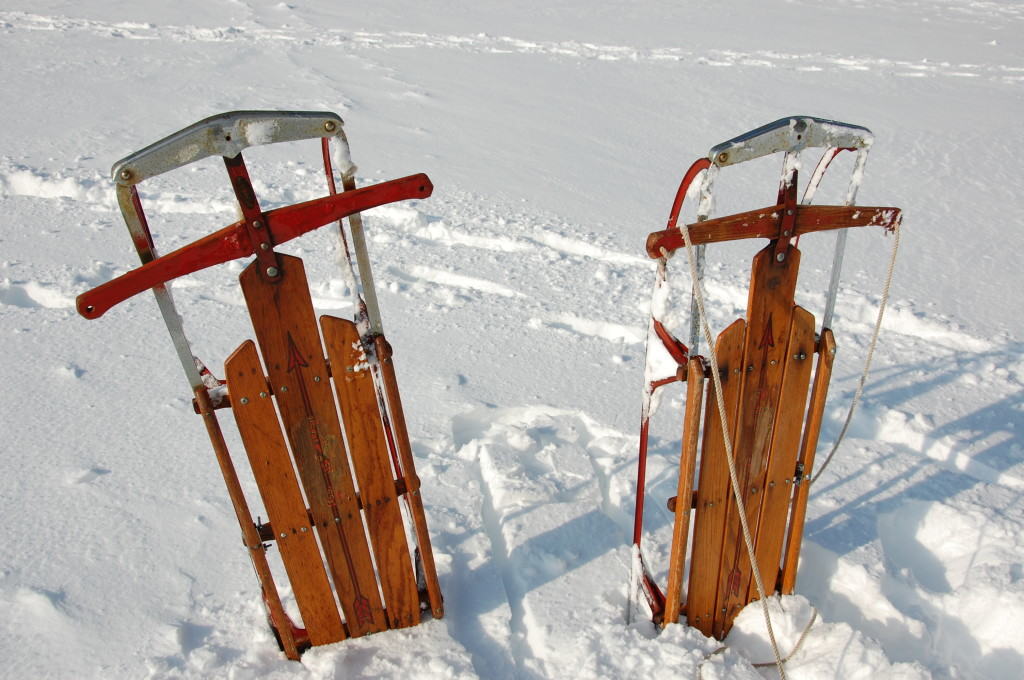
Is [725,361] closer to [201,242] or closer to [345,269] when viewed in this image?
[345,269]

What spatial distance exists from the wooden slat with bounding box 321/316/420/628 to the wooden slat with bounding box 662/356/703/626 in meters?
0.79

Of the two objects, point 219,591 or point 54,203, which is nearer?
point 219,591

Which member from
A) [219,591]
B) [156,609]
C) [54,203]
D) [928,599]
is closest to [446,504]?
[219,591]

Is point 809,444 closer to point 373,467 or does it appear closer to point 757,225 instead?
point 757,225

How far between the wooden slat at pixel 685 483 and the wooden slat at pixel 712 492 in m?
0.03

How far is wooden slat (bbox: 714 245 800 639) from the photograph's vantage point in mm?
1859

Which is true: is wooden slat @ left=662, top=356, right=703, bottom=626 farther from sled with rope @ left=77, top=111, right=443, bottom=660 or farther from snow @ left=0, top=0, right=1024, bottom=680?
sled with rope @ left=77, top=111, right=443, bottom=660

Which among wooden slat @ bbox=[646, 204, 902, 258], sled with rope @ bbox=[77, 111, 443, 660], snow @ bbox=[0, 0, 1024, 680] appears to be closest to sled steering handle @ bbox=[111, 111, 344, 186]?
sled with rope @ bbox=[77, 111, 443, 660]

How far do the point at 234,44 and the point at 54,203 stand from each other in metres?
4.88

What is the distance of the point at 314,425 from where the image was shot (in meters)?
1.94

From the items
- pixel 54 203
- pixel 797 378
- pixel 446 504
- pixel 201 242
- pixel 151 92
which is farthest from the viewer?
pixel 151 92

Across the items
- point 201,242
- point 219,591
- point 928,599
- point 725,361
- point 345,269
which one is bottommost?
point 928,599

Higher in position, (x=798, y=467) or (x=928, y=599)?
(x=798, y=467)

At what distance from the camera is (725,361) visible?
1897mm
